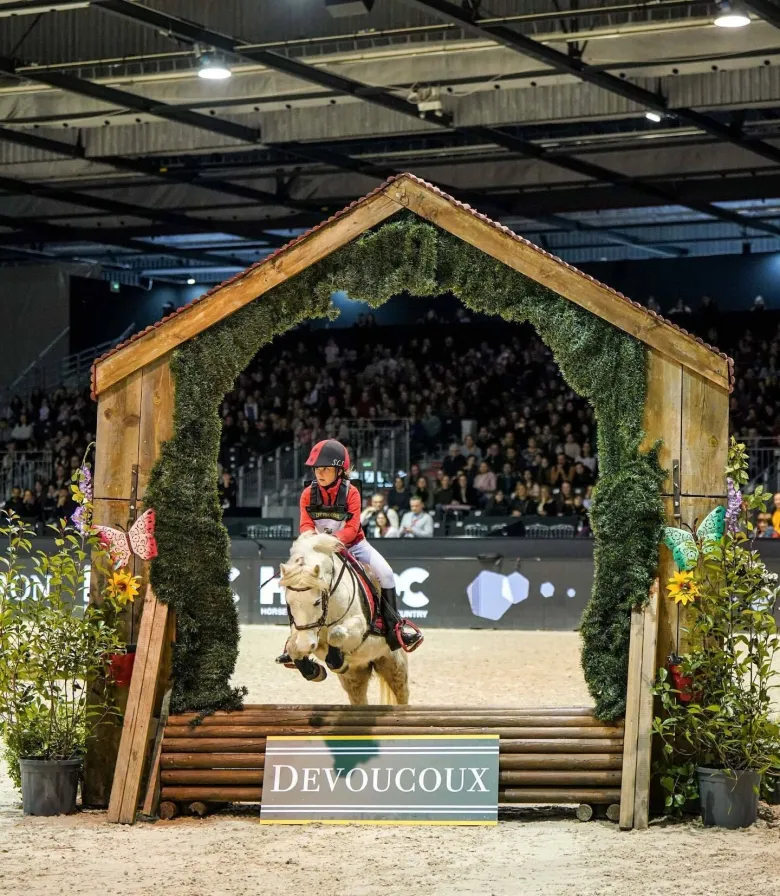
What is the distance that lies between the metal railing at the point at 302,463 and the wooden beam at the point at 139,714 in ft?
46.7

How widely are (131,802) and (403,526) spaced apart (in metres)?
10.9

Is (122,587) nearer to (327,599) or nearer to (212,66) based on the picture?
(327,599)

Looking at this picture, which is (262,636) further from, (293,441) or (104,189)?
(104,189)

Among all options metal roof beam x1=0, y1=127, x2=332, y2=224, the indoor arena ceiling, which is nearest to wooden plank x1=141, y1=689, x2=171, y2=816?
the indoor arena ceiling

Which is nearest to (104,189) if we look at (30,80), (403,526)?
(30,80)

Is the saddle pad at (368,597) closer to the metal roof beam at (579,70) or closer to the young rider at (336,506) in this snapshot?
the young rider at (336,506)

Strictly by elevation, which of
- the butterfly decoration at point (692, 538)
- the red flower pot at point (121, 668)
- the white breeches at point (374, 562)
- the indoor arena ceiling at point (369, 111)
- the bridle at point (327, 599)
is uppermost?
the indoor arena ceiling at point (369, 111)

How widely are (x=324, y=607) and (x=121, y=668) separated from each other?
4.71 ft

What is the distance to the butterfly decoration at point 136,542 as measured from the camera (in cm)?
789

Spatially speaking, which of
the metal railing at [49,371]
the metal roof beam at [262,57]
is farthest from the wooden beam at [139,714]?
the metal railing at [49,371]

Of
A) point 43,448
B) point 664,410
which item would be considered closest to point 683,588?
point 664,410

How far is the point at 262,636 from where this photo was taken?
1645cm

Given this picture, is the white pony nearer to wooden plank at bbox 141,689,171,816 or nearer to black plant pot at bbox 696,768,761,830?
wooden plank at bbox 141,689,171,816

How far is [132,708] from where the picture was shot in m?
7.65
